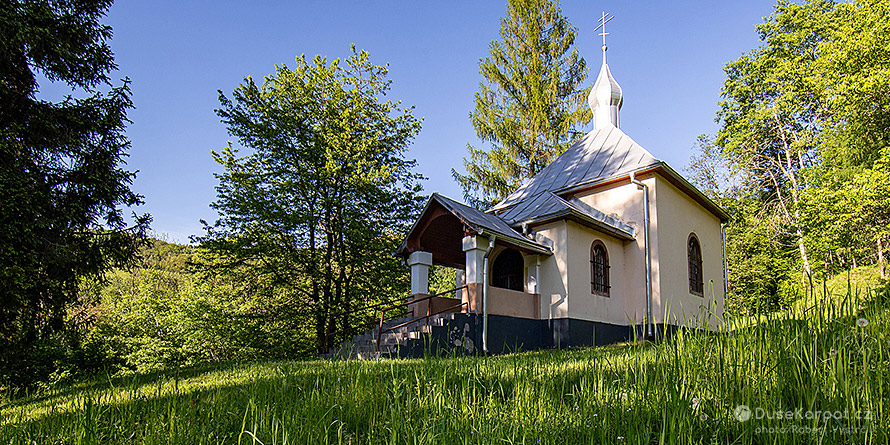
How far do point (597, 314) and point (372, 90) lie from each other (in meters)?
10.6

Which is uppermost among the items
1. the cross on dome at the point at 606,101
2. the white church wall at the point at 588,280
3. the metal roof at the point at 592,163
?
the cross on dome at the point at 606,101

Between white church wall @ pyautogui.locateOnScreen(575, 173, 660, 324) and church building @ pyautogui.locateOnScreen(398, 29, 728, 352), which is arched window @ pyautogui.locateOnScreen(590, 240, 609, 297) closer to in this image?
church building @ pyautogui.locateOnScreen(398, 29, 728, 352)

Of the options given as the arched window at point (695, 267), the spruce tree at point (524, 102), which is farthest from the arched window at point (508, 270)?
the spruce tree at point (524, 102)

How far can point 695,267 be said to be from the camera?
15.5 meters

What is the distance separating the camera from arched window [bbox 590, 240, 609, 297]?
1286 cm

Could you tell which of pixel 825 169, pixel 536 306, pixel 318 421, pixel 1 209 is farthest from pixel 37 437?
pixel 825 169

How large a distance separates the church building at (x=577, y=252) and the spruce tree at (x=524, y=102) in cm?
642

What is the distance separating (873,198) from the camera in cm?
1524

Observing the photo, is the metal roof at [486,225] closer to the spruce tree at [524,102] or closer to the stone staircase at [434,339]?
the stone staircase at [434,339]

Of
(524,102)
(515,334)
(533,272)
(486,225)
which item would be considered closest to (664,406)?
(486,225)

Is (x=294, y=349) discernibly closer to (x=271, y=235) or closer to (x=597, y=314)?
(x=271, y=235)

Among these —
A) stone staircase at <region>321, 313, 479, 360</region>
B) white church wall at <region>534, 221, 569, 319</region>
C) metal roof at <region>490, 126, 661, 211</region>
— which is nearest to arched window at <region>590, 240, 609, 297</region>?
white church wall at <region>534, 221, 569, 319</region>

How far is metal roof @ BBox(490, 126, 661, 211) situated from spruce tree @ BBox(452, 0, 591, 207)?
559cm

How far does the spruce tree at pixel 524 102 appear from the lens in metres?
22.8
